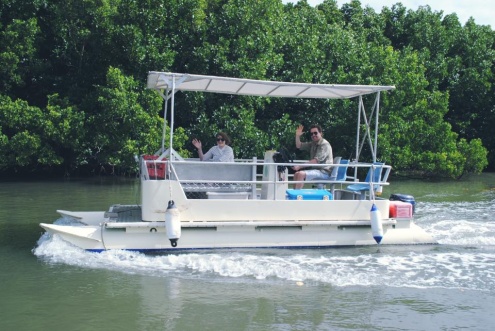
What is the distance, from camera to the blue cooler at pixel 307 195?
10.8 m

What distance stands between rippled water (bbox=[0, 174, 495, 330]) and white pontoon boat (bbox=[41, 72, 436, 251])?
25cm

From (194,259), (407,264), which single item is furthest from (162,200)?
(407,264)

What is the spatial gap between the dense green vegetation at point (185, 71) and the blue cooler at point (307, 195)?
1276 centimetres

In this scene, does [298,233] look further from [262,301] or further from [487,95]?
[487,95]

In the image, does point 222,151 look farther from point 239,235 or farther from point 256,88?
point 239,235

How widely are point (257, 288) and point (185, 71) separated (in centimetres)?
1845

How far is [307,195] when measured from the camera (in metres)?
10.8

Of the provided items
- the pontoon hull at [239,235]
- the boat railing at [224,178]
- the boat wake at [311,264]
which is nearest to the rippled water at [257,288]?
the boat wake at [311,264]

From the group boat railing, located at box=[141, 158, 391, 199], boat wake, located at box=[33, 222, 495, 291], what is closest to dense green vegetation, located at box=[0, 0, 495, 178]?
boat railing, located at box=[141, 158, 391, 199]

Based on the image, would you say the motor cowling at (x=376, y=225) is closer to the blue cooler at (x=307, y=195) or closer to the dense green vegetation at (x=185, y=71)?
the blue cooler at (x=307, y=195)

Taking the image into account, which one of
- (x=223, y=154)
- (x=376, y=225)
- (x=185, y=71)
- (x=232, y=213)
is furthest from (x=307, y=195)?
(x=185, y=71)

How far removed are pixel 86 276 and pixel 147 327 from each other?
2236 mm

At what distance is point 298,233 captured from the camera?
10.5 meters

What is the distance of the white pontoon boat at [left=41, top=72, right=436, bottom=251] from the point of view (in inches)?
391
